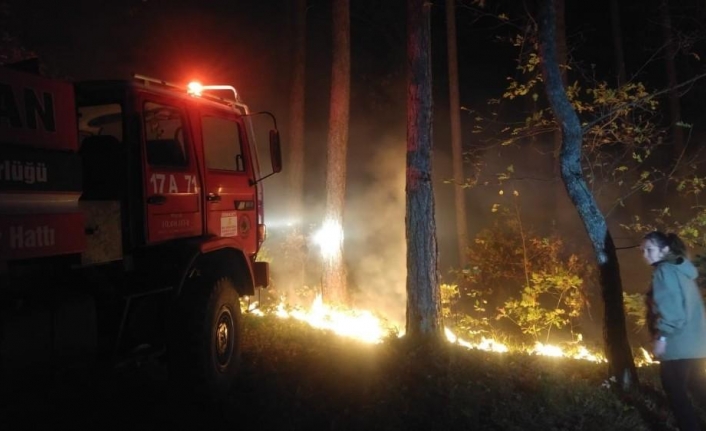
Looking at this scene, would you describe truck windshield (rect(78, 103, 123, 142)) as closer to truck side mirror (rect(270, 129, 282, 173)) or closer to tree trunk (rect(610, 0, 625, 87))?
truck side mirror (rect(270, 129, 282, 173))

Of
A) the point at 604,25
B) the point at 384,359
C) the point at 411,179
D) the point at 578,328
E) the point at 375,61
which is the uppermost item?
the point at 604,25

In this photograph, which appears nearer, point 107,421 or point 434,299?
point 107,421

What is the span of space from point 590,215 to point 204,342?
14.7ft

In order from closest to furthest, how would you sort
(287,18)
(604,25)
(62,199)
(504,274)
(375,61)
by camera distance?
(62,199), (504,274), (287,18), (375,61), (604,25)

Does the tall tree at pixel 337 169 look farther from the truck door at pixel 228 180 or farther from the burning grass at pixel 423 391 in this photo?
the truck door at pixel 228 180

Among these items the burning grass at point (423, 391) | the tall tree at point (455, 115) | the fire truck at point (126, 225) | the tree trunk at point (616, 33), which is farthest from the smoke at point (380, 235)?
the fire truck at point (126, 225)

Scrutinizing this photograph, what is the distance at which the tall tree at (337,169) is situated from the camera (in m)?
11.9

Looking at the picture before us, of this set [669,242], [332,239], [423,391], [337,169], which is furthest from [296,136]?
[669,242]

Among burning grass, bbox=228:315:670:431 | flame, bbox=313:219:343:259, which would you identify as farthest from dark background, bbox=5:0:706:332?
burning grass, bbox=228:315:670:431

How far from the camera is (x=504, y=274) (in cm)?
1337

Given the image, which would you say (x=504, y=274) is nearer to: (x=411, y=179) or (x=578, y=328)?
(x=578, y=328)

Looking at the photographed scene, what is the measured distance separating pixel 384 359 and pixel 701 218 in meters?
5.50

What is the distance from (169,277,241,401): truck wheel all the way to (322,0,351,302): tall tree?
642 cm

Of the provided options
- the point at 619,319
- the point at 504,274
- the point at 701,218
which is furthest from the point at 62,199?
the point at 504,274
